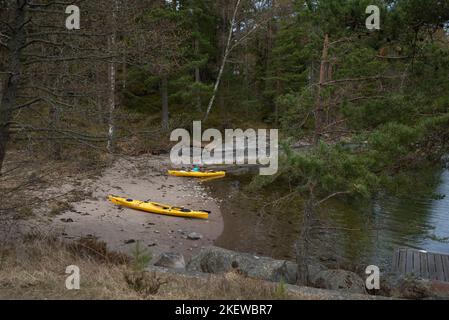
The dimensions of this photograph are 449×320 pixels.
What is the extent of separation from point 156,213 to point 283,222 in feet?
15.3

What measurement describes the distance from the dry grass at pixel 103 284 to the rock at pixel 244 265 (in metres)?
2.65

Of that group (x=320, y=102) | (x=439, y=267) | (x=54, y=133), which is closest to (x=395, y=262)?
(x=439, y=267)

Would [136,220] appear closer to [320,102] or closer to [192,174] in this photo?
[320,102]

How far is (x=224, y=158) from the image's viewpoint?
27.7 m

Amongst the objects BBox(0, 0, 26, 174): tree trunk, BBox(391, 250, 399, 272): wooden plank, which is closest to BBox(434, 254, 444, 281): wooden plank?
BBox(391, 250, 399, 272): wooden plank

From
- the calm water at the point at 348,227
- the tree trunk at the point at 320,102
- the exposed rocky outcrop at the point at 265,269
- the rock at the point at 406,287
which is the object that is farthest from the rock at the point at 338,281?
the tree trunk at the point at 320,102

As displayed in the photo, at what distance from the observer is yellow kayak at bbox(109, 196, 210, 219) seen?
1495cm

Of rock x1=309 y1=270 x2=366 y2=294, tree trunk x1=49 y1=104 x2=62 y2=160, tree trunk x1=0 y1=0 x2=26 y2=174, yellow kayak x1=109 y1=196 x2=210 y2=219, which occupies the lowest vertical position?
rock x1=309 y1=270 x2=366 y2=294

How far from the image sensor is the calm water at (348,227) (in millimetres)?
12922

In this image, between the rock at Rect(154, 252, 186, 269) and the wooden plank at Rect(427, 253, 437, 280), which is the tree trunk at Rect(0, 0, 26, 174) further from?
the wooden plank at Rect(427, 253, 437, 280)

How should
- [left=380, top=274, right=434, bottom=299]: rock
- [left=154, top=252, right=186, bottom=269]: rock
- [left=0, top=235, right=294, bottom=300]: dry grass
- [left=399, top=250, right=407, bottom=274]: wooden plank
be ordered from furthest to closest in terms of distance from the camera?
[left=399, top=250, right=407, bottom=274]: wooden plank → [left=154, top=252, right=186, bottom=269]: rock → [left=380, top=274, right=434, bottom=299]: rock → [left=0, top=235, right=294, bottom=300]: dry grass

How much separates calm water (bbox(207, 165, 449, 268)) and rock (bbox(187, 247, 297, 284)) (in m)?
1.45

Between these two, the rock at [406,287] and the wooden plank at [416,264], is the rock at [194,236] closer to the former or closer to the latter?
the rock at [406,287]
